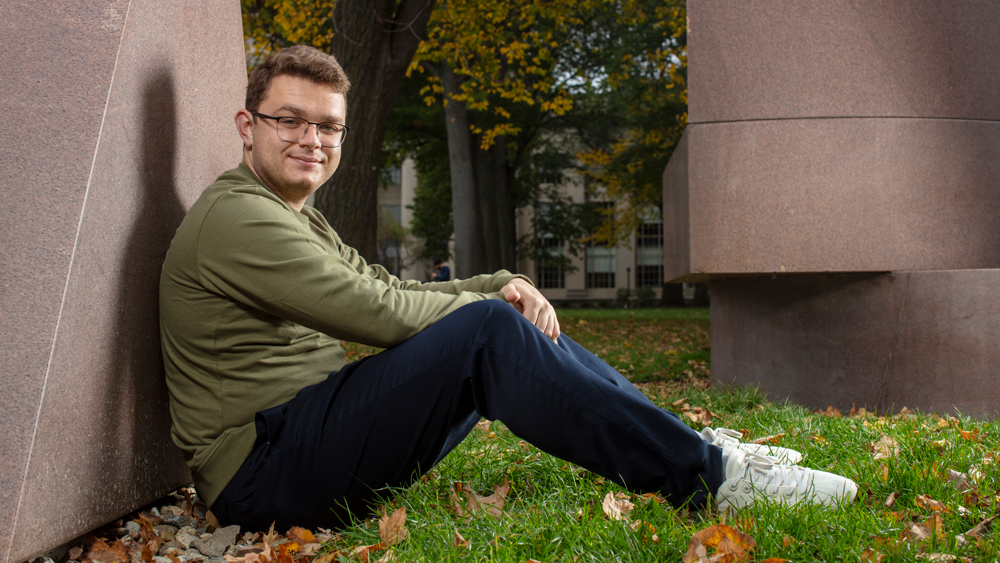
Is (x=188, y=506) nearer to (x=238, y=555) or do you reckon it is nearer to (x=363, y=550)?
(x=238, y=555)

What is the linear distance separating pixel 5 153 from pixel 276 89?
0.83 m

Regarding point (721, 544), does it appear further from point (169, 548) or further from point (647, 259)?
point (647, 259)

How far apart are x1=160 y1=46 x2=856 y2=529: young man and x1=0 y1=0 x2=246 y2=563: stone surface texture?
16 cm

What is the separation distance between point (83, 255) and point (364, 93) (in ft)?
21.2

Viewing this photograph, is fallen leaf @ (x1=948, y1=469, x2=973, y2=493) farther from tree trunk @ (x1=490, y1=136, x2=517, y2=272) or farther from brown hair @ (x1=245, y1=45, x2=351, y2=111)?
tree trunk @ (x1=490, y1=136, x2=517, y2=272)

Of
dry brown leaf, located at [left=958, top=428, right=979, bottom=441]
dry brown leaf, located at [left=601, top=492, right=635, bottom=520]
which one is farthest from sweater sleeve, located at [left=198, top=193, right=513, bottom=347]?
dry brown leaf, located at [left=958, top=428, right=979, bottom=441]

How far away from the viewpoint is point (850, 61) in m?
5.23

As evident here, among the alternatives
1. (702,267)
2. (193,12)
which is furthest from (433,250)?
(193,12)

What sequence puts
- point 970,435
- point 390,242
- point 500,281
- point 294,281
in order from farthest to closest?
point 390,242
point 970,435
point 500,281
point 294,281

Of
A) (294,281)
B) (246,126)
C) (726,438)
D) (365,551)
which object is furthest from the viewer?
(246,126)

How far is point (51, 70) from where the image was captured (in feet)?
7.57

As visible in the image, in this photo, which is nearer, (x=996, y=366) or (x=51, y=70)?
(x=51, y=70)

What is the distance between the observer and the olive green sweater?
222 centimetres

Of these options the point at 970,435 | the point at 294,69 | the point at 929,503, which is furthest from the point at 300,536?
the point at 970,435
